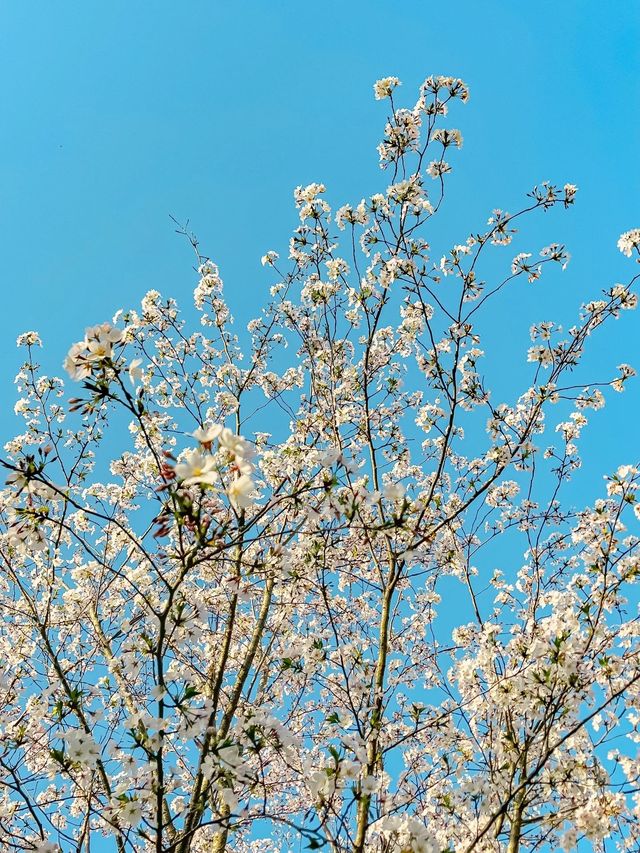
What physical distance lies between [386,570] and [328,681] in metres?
1.16

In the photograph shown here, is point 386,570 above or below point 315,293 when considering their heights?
below

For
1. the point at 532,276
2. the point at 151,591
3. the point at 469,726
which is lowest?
the point at 469,726

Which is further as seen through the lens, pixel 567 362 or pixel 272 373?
pixel 272 373

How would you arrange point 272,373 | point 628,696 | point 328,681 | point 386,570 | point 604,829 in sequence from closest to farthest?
point 604,829
point 628,696
point 328,681
point 386,570
point 272,373

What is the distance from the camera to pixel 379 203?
5184 mm

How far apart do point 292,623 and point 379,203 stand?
4.06 m

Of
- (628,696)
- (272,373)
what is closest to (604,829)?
(628,696)

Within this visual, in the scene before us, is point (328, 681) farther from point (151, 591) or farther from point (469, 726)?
point (151, 591)

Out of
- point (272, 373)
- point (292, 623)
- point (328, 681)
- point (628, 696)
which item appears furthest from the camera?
point (272, 373)

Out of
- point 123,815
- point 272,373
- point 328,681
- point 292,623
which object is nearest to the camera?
point 123,815

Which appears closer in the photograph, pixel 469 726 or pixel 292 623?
pixel 469 726

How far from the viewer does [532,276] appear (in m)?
5.20

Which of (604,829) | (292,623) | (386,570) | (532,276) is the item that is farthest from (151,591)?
(532,276)

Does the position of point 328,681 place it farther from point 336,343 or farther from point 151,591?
point 336,343
